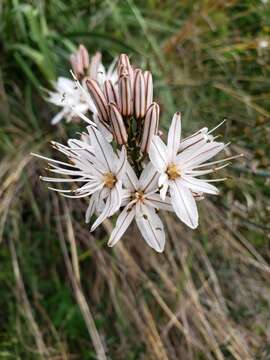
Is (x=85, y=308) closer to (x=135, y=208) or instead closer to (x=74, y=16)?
(x=135, y=208)

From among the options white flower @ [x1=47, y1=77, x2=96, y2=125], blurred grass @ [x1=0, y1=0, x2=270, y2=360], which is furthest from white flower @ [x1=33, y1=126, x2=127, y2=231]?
blurred grass @ [x1=0, y1=0, x2=270, y2=360]

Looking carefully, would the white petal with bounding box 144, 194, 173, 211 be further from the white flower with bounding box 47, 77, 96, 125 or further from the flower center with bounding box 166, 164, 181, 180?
the white flower with bounding box 47, 77, 96, 125

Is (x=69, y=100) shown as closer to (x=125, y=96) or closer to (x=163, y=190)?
(x=125, y=96)

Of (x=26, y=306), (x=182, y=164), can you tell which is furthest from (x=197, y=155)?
(x=26, y=306)

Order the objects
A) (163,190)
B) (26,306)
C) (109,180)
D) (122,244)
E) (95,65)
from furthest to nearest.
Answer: (122,244) → (26,306) → (95,65) → (109,180) → (163,190)

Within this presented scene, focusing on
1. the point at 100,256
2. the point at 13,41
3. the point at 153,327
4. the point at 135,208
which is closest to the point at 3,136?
the point at 13,41

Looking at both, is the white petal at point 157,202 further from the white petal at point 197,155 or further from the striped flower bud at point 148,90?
the striped flower bud at point 148,90

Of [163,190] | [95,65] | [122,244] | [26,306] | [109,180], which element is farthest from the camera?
[122,244]
